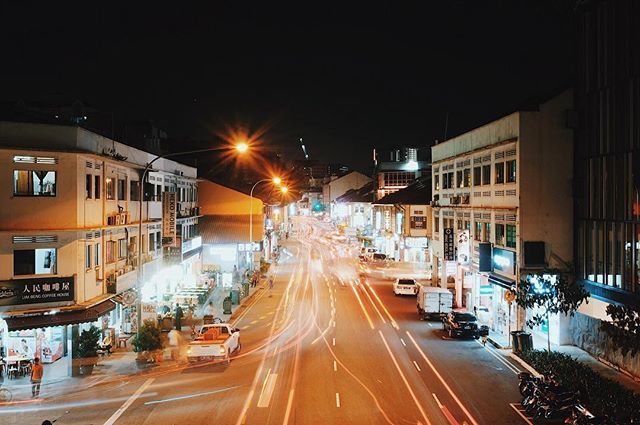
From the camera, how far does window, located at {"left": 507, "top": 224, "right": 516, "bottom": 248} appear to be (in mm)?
32031

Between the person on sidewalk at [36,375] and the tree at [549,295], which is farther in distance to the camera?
the tree at [549,295]

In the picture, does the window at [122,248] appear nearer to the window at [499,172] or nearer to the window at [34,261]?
the window at [34,261]

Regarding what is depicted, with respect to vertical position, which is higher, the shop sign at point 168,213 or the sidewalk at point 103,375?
the shop sign at point 168,213

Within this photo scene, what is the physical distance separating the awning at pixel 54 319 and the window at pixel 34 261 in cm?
178

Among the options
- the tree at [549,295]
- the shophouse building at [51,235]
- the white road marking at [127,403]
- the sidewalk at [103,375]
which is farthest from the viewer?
the tree at [549,295]

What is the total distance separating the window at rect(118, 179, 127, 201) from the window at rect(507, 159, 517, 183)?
20.5 meters

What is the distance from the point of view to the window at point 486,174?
120 ft

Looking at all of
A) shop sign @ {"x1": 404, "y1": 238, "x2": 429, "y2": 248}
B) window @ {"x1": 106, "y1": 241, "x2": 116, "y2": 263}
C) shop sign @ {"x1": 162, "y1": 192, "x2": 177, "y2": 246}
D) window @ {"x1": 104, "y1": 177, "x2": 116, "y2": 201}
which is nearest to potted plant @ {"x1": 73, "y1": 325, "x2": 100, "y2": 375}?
window @ {"x1": 106, "y1": 241, "x2": 116, "y2": 263}

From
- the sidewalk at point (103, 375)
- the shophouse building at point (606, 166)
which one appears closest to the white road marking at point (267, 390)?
the sidewalk at point (103, 375)

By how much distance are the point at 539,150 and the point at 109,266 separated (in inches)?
870

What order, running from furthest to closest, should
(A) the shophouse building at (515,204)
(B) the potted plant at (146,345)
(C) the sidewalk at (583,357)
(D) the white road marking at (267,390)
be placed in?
1. (A) the shophouse building at (515,204)
2. (B) the potted plant at (146,345)
3. (C) the sidewalk at (583,357)
4. (D) the white road marking at (267,390)

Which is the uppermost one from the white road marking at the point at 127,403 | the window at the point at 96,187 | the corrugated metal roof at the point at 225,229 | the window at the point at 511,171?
the window at the point at 511,171

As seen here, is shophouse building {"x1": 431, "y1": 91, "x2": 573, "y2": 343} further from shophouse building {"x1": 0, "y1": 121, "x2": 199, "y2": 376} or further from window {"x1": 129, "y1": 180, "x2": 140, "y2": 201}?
window {"x1": 129, "y1": 180, "x2": 140, "y2": 201}

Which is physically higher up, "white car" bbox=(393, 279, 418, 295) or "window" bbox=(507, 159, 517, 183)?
"window" bbox=(507, 159, 517, 183)
